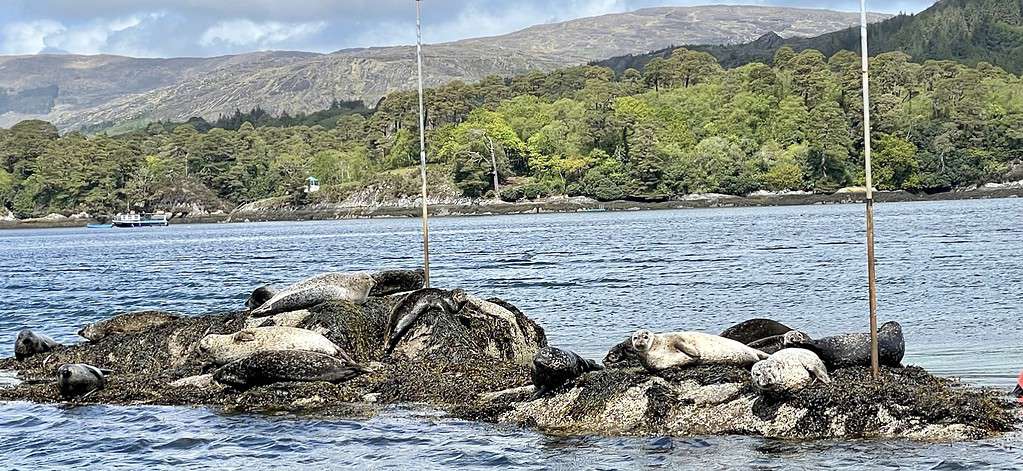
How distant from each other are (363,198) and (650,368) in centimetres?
16375

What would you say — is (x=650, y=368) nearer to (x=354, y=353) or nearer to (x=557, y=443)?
(x=557, y=443)

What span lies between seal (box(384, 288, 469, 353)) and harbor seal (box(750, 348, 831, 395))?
6566 millimetres

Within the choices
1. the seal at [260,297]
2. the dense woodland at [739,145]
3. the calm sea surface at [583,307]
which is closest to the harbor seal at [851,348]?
the calm sea surface at [583,307]

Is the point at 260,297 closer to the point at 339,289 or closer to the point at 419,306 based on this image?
the point at 339,289

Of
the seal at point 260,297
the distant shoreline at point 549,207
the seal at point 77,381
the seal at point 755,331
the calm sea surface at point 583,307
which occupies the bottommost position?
the distant shoreline at point 549,207

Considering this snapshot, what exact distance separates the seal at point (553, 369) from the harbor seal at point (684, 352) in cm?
85

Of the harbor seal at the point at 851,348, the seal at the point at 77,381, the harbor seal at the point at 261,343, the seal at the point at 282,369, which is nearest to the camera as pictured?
the harbor seal at the point at 851,348

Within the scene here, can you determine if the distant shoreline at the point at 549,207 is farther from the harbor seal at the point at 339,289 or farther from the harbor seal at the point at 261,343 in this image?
the harbor seal at the point at 261,343

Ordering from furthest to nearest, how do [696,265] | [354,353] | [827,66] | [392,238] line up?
[827,66] → [392,238] → [696,265] → [354,353]

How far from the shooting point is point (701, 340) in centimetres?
1580

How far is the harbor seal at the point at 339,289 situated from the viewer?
21188 mm

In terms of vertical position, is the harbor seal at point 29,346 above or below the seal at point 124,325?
below

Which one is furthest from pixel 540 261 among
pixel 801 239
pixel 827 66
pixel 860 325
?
pixel 827 66

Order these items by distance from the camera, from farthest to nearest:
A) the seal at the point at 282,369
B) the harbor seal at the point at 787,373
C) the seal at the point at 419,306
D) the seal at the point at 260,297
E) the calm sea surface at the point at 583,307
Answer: the seal at the point at 260,297 < the seal at the point at 419,306 < the seal at the point at 282,369 < the harbor seal at the point at 787,373 < the calm sea surface at the point at 583,307
